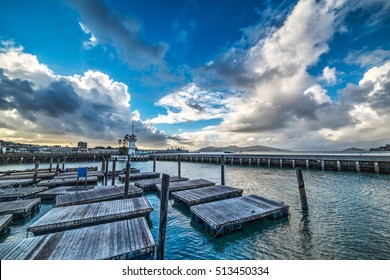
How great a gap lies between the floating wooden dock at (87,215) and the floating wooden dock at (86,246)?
2043 mm

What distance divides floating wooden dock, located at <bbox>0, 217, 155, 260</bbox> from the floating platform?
12.7ft

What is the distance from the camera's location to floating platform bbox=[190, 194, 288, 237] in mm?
9297

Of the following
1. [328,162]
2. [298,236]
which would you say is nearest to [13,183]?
[298,236]

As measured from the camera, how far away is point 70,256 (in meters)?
5.78

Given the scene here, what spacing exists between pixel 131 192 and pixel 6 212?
827 cm

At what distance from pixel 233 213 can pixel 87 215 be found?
8.55 m

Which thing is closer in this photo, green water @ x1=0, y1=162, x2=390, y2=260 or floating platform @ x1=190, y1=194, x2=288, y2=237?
green water @ x1=0, y1=162, x2=390, y2=260

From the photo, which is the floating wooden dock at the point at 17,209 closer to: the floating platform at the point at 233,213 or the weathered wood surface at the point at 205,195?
the weathered wood surface at the point at 205,195

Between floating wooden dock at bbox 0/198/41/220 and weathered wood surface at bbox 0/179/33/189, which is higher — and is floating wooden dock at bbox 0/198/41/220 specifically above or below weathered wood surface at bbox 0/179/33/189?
below

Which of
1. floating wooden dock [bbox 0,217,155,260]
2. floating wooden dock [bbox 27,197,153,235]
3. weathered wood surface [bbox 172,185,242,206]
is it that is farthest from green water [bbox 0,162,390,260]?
floating wooden dock [bbox 0,217,155,260]

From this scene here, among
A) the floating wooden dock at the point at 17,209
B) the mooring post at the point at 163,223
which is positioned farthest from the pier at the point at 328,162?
the floating wooden dock at the point at 17,209

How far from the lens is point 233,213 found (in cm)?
1037

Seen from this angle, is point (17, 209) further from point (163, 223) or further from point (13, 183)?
point (13, 183)

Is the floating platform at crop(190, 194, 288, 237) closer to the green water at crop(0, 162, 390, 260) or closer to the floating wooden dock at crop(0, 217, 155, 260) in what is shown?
the green water at crop(0, 162, 390, 260)
